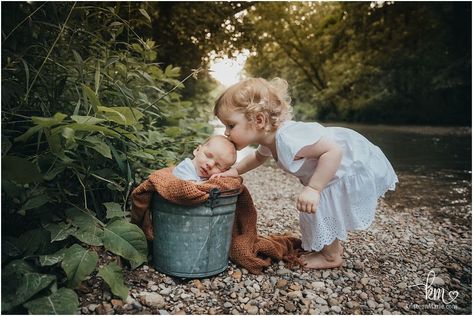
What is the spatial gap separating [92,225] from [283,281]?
1.08 metres

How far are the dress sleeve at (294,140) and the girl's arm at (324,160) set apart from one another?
0.04 meters

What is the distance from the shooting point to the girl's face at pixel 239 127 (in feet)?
7.42

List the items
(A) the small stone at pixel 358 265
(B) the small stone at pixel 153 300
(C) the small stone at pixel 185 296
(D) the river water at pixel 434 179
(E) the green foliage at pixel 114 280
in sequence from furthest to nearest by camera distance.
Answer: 1. (D) the river water at pixel 434 179
2. (A) the small stone at pixel 358 265
3. (C) the small stone at pixel 185 296
4. (B) the small stone at pixel 153 300
5. (E) the green foliage at pixel 114 280

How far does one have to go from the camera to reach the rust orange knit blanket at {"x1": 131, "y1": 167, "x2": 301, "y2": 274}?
76.8 inches

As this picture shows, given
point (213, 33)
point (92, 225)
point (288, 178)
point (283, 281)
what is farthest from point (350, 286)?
point (213, 33)

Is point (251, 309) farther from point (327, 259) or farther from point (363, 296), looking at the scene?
point (327, 259)

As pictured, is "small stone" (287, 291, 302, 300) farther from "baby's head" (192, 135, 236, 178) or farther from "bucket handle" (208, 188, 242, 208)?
"baby's head" (192, 135, 236, 178)

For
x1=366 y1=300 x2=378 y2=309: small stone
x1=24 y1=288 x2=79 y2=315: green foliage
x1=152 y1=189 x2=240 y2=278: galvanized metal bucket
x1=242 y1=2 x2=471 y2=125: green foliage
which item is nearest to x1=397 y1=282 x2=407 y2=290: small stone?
x1=366 y1=300 x2=378 y2=309: small stone

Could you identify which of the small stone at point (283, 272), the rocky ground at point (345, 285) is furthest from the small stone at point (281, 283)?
the small stone at point (283, 272)

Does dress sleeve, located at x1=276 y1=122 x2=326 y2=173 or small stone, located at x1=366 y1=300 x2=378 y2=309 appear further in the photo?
dress sleeve, located at x1=276 y1=122 x2=326 y2=173

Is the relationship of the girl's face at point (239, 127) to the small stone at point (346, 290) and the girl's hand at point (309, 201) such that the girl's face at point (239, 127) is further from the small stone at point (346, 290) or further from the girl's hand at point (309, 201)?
the small stone at point (346, 290)

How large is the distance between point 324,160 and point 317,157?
0.11m

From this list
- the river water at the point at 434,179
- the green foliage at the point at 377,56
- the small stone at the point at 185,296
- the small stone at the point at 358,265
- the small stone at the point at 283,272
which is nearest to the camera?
the small stone at the point at 185,296

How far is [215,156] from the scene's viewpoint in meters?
2.27
